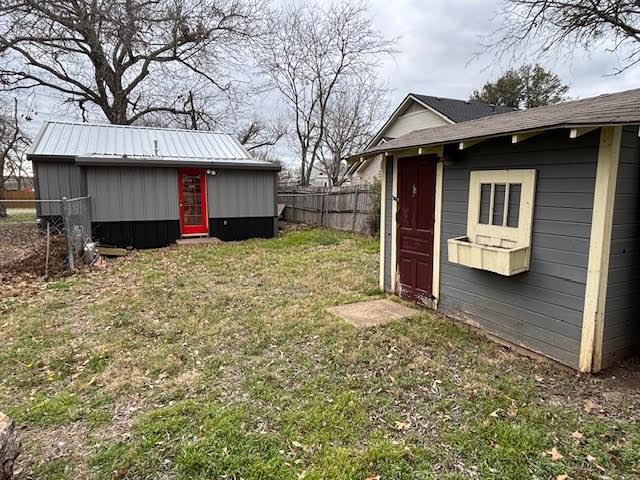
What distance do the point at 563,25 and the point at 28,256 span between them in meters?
12.8

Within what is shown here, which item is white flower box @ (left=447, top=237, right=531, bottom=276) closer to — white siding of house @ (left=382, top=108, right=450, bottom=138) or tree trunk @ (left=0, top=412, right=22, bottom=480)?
tree trunk @ (left=0, top=412, right=22, bottom=480)

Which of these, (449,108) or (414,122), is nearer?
(449,108)

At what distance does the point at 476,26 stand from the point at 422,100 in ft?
15.3

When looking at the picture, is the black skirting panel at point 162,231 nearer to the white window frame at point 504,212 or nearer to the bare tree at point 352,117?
the white window frame at point 504,212

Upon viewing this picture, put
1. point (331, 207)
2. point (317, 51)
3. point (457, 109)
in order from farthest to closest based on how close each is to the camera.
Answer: point (317, 51)
point (457, 109)
point (331, 207)

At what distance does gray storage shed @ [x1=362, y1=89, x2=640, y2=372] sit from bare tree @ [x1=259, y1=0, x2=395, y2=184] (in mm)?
15779

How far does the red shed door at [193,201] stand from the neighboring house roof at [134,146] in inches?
17.7

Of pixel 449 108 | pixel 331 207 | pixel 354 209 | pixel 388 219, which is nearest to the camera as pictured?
pixel 388 219

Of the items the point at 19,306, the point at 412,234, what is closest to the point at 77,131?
the point at 19,306

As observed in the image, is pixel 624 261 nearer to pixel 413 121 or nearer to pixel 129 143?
pixel 129 143

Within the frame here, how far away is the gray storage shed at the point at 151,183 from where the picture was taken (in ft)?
31.4

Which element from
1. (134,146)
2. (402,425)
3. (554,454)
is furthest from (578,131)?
(134,146)

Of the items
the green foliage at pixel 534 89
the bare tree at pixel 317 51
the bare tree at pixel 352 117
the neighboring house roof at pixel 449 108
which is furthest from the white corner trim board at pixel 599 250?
the green foliage at pixel 534 89

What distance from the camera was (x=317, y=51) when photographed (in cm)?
1873
